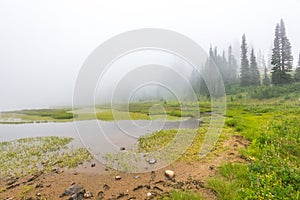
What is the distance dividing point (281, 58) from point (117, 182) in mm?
46115

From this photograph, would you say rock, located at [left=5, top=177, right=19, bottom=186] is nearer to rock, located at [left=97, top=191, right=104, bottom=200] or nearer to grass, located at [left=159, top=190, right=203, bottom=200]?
rock, located at [left=97, top=191, right=104, bottom=200]

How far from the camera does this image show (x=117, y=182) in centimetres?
526

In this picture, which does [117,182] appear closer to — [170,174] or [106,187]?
[106,187]

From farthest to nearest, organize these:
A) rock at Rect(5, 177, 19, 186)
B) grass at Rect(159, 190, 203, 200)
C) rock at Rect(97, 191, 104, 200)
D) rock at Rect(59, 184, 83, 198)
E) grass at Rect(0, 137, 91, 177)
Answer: grass at Rect(0, 137, 91, 177) → rock at Rect(5, 177, 19, 186) → rock at Rect(59, 184, 83, 198) → rock at Rect(97, 191, 104, 200) → grass at Rect(159, 190, 203, 200)

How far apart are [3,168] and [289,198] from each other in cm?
1013

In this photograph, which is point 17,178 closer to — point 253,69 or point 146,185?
point 146,185

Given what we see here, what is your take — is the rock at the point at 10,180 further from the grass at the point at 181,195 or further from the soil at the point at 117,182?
Answer: the grass at the point at 181,195

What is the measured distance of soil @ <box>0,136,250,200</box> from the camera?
457 cm

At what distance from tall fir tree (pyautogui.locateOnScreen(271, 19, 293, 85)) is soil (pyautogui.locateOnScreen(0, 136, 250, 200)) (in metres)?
38.5

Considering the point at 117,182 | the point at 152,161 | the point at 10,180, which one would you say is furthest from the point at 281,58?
the point at 10,180

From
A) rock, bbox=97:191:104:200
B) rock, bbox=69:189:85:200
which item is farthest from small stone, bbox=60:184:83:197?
rock, bbox=97:191:104:200

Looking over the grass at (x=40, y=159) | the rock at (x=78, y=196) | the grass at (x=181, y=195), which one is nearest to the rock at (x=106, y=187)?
the rock at (x=78, y=196)

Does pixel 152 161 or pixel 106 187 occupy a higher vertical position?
pixel 152 161

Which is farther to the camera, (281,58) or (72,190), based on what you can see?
(281,58)
